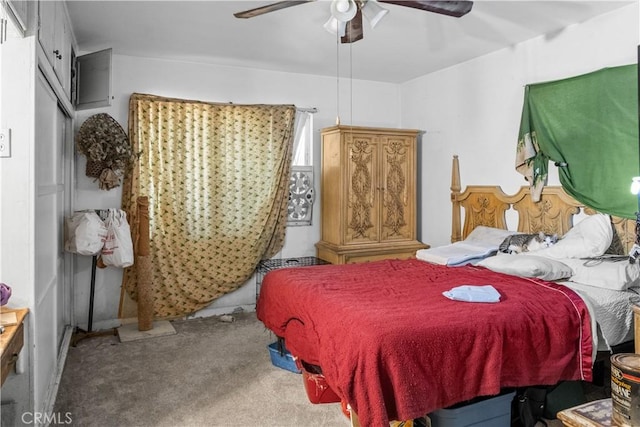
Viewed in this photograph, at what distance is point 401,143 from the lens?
5020 millimetres

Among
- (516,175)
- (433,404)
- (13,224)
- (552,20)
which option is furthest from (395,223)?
(13,224)

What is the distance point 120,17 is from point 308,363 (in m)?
2.83

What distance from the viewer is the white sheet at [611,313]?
2559 millimetres

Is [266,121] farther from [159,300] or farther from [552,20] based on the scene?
[552,20]

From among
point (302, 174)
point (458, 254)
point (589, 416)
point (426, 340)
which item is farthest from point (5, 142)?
point (302, 174)

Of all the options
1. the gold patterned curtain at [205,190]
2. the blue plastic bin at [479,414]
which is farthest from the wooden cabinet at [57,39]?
the blue plastic bin at [479,414]

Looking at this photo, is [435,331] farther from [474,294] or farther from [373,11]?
[373,11]

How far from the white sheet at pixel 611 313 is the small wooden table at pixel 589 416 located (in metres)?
1.13

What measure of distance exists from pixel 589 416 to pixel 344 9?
2129 millimetres

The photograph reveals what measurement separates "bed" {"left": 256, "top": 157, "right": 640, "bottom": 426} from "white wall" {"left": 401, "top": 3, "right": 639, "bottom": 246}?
1.20m

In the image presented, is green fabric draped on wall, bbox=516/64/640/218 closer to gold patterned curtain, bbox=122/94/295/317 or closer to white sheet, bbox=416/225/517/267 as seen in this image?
white sheet, bbox=416/225/517/267

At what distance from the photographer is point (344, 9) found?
2.46 m

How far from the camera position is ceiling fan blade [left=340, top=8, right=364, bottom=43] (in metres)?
2.75

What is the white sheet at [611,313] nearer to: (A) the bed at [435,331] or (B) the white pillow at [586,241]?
(A) the bed at [435,331]
